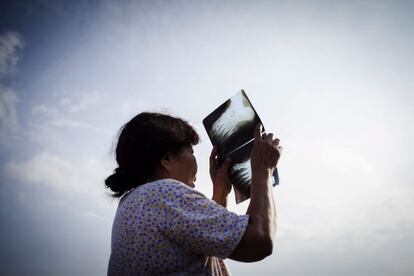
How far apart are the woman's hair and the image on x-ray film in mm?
512

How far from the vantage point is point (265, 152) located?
234 cm

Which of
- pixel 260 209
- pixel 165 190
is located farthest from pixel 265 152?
pixel 165 190

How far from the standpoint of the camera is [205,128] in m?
3.01

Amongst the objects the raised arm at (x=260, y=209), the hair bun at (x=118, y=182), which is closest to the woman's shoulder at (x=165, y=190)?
the raised arm at (x=260, y=209)

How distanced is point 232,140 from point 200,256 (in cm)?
133

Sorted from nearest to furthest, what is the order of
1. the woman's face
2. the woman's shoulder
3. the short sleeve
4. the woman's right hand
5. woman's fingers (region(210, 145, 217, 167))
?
the short sleeve, the woman's shoulder, the woman's right hand, the woman's face, woman's fingers (region(210, 145, 217, 167))

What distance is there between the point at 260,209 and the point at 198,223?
493 millimetres

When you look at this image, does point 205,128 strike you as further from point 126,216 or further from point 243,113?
point 126,216

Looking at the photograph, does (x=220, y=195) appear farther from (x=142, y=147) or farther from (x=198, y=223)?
(x=198, y=223)

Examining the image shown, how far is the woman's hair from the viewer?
7.80ft

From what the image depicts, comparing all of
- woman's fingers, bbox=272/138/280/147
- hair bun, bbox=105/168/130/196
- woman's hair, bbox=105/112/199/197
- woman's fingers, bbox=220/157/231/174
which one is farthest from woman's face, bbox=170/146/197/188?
woman's fingers, bbox=272/138/280/147

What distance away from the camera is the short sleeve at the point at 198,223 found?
166 cm

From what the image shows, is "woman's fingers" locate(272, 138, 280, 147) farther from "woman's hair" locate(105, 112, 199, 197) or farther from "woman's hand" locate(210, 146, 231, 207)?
"woman's hair" locate(105, 112, 199, 197)

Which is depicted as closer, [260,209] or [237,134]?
[260,209]
